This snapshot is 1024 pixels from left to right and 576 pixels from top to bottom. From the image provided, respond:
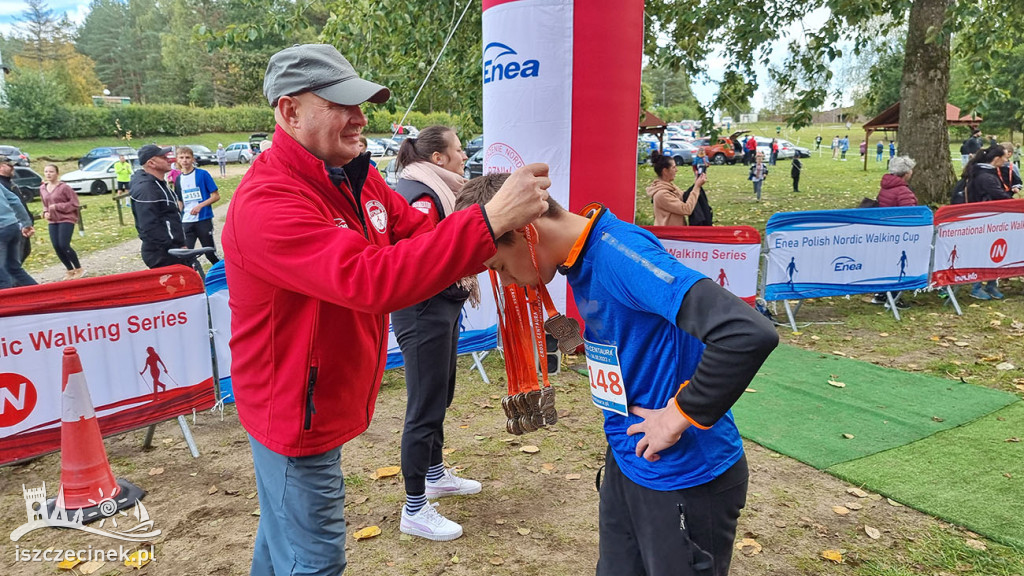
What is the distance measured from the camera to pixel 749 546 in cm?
362

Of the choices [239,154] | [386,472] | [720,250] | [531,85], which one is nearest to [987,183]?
[720,250]

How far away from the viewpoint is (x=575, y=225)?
1.97 metres

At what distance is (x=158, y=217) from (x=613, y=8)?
5.98m

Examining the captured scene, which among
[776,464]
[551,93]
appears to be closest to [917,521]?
[776,464]

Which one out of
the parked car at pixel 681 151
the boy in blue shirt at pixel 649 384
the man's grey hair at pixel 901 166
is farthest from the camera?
the parked car at pixel 681 151

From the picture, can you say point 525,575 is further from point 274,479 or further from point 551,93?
point 551,93

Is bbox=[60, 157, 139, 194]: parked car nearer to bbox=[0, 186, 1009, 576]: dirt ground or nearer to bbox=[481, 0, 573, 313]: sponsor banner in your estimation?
bbox=[481, 0, 573, 313]: sponsor banner

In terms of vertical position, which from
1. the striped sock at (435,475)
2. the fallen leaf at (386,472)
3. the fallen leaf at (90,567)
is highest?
the striped sock at (435,475)

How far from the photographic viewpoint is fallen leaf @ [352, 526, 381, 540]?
381 centimetres

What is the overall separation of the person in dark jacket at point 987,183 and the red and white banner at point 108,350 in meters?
9.74

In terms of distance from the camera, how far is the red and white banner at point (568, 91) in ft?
20.1

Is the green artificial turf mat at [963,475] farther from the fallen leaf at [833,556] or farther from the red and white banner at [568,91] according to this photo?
the red and white banner at [568,91]

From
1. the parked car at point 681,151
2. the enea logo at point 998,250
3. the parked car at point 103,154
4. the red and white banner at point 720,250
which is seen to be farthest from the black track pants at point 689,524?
the parked car at point 681,151

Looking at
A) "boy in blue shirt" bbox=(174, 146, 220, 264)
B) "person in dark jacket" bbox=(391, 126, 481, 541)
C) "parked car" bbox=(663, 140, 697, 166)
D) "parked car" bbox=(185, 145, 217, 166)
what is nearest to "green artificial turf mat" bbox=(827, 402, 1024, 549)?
"person in dark jacket" bbox=(391, 126, 481, 541)
